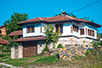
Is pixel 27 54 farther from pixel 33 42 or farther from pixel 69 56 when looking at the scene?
pixel 69 56

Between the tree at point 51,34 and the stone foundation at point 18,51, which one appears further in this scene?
the stone foundation at point 18,51

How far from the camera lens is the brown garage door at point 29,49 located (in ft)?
91.2

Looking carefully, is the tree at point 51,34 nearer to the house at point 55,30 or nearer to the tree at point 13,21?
the house at point 55,30

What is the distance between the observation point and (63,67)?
16656mm

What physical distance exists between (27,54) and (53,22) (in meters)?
7.73

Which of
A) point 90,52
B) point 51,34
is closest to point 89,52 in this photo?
point 90,52

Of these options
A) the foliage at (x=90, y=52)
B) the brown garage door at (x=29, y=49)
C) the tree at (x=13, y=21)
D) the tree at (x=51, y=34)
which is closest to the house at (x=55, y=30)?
the brown garage door at (x=29, y=49)

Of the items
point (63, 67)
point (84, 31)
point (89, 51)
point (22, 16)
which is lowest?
point (63, 67)

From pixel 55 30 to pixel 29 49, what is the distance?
237 inches

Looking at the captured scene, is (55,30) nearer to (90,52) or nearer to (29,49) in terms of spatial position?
(29,49)

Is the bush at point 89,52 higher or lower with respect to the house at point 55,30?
lower

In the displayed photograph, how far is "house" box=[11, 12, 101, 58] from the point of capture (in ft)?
88.9

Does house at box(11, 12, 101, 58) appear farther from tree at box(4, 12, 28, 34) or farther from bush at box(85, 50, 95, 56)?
tree at box(4, 12, 28, 34)

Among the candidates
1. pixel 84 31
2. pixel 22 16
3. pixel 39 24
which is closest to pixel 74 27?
pixel 84 31
